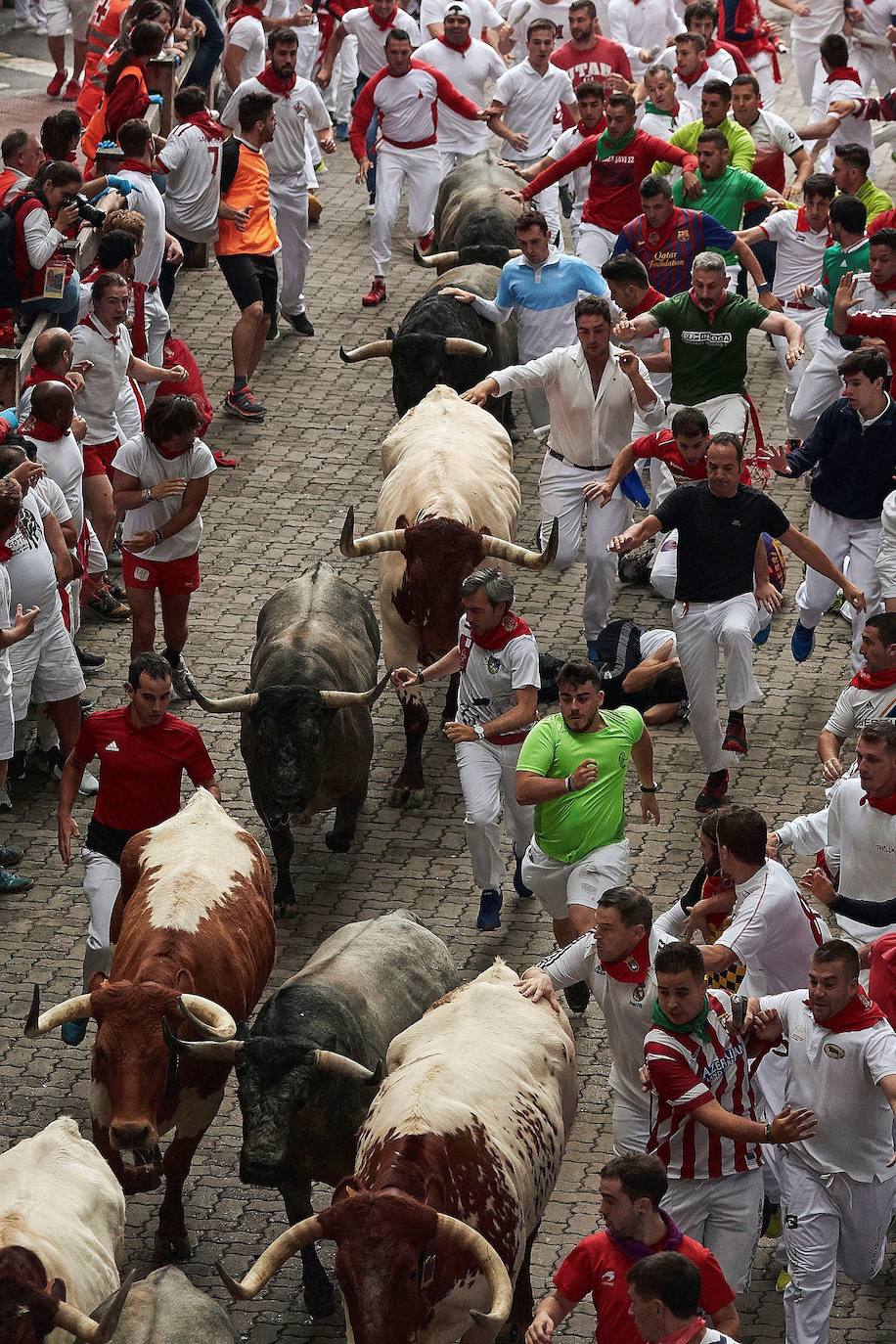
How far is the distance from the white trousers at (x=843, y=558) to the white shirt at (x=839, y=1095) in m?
4.79

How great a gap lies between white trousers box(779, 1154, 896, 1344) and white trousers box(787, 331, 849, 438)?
23.6 ft

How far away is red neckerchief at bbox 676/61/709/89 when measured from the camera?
62.7 ft

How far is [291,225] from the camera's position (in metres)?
18.0

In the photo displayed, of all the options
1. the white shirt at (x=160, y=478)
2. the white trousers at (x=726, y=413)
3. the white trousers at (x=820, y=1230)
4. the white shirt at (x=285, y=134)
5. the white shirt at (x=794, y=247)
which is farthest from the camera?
the white shirt at (x=285, y=134)

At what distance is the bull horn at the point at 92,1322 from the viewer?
687cm

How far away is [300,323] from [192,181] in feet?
6.77

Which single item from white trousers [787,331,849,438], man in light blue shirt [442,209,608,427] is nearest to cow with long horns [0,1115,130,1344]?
white trousers [787,331,849,438]

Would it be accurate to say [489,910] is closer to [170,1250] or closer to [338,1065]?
[170,1250]

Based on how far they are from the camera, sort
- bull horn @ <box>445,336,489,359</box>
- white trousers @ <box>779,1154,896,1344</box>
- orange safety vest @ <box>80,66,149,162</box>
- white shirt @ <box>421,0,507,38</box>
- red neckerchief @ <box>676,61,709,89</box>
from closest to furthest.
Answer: white trousers @ <box>779,1154,896,1344</box> < bull horn @ <box>445,336,489,359</box> < orange safety vest @ <box>80,66,149,162</box> < red neckerchief @ <box>676,61,709,89</box> < white shirt @ <box>421,0,507,38</box>

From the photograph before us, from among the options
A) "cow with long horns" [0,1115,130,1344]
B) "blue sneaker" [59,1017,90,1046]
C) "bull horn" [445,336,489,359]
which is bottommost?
"blue sneaker" [59,1017,90,1046]

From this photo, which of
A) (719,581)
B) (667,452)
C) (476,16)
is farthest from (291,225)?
(719,581)

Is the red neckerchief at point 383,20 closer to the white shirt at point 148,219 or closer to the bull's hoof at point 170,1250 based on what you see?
the white shirt at point 148,219

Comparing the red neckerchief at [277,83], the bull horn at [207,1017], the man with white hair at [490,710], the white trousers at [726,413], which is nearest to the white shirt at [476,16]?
the red neckerchief at [277,83]

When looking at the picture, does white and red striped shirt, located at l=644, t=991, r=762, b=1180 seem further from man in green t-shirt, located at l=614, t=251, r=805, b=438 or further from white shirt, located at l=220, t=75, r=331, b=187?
white shirt, located at l=220, t=75, r=331, b=187
